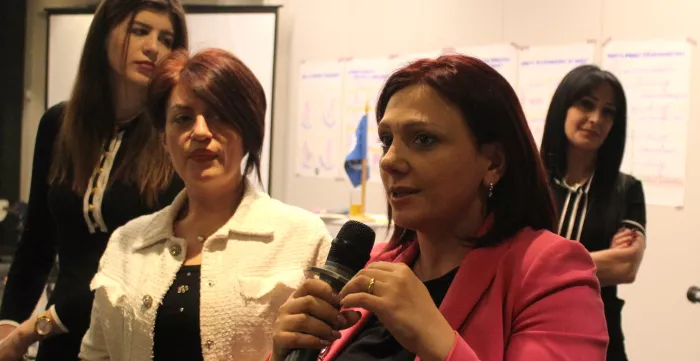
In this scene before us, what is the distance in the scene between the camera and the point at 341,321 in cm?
101

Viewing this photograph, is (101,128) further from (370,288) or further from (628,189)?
(628,189)

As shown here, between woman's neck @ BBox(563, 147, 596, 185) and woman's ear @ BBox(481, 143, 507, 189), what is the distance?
1312 millimetres

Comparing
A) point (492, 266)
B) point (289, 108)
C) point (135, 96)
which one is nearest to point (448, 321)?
point (492, 266)

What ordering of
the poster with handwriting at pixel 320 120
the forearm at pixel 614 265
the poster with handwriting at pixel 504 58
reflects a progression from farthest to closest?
1. the poster with handwriting at pixel 320 120
2. the poster with handwriting at pixel 504 58
3. the forearm at pixel 614 265

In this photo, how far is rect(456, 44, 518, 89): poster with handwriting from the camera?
346 cm

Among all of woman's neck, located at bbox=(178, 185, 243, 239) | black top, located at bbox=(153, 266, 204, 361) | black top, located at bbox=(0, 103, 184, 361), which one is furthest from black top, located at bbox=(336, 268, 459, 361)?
black top, located at bbox=(0, 103, 184, 361)

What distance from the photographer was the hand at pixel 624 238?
2307 millimetres

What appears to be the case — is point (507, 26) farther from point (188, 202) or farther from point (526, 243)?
point (526, 243)

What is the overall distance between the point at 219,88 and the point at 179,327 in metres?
0.51

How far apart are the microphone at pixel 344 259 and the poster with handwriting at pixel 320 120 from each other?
10.0 feet

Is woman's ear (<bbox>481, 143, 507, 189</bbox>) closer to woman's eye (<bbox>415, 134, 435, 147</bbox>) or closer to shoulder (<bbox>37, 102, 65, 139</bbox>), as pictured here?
woman's eye (<bbox>415, 134, 435, 147</bbox>)

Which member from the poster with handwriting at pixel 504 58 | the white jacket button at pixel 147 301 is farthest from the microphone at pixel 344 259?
the poster with handwriting at pixel 504 58

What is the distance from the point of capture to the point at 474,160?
112 cm

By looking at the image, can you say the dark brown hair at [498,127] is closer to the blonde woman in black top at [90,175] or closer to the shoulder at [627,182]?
the blonde woman in black top at [90,175]
